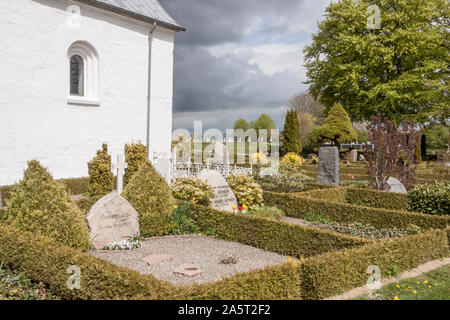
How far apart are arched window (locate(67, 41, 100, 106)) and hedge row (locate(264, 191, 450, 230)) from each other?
295 inches

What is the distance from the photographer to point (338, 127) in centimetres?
2644

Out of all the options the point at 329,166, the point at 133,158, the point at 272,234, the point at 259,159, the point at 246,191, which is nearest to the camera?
the point at 272,234

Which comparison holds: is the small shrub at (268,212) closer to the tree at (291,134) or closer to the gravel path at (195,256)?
the gravel path at (195,256)

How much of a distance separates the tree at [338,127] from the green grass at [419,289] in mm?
21525

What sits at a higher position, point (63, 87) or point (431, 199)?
point (63, 87)

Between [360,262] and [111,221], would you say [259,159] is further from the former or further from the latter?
[360,262]

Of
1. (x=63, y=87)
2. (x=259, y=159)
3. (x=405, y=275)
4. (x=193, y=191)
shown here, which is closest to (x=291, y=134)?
(x=259, y=159)

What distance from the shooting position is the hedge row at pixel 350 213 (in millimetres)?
8188

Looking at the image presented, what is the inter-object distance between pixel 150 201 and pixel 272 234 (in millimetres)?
2623

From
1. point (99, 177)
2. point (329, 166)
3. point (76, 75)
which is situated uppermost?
point (76, 75)

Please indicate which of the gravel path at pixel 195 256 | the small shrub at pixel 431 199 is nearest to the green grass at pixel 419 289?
the gravel path at pixel 195 256

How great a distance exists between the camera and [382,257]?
558 cm

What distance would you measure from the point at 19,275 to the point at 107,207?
1988mm
